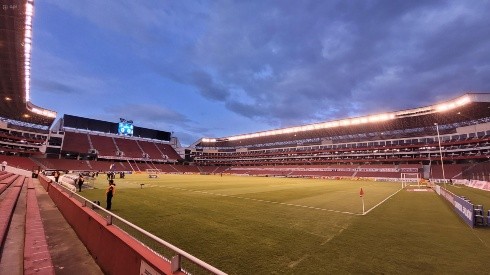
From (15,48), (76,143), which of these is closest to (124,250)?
(15,48)

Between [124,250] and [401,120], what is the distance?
81.6 meters

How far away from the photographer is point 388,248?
8727mm

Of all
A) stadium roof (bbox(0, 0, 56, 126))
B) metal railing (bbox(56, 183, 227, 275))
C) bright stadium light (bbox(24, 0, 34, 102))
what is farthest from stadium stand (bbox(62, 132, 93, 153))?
metal railing (bbox(56, 183, 227, 275))

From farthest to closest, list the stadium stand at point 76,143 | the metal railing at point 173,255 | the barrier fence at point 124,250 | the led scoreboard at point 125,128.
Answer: the led scoreboard at point 125,128 → the stadium stand at point 76,143 → the barrier fence at point 124,250 → the metal railing at point 173,255

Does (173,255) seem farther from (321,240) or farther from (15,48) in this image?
(15,48)

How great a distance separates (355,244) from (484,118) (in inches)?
3211

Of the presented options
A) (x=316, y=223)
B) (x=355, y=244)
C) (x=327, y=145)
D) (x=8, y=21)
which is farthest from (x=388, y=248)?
(x=327, y=145)

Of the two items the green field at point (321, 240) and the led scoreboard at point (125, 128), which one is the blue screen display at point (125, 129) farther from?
the green field at point (321, 240)

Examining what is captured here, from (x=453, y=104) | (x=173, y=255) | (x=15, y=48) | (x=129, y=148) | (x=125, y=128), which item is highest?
(x=125, y=128)

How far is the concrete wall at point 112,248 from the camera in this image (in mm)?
4516

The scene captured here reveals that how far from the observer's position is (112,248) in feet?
19.4

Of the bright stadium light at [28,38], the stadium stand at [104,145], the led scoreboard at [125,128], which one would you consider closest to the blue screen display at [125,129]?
the led scoreboard at [125,128]

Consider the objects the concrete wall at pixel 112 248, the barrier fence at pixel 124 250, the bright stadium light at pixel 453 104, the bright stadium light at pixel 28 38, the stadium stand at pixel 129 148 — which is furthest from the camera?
the stadium stand at pixel 129 148

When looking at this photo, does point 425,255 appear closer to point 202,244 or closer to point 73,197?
point 202,244
